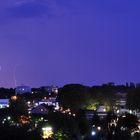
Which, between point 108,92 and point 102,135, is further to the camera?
point 108,92

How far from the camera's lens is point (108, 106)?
103438 millimetres

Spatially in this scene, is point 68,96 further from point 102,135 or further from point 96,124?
point 102,135

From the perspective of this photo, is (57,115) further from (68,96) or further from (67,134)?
(68,96)

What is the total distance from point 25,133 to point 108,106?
87549 mm

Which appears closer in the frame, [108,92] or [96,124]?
[96,124]

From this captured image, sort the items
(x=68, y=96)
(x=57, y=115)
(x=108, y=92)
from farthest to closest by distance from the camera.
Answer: (x=108, y=92)
(x=68, y=96)
(x=57, y=115)

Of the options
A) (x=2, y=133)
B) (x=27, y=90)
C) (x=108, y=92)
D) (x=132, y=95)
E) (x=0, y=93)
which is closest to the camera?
(x=2, y=133)

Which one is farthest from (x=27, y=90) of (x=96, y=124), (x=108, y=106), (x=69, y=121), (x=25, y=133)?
(x=25, y=133)

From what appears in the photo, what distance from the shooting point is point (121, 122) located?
5388cm

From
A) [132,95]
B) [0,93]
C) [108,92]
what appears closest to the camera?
[132,95]

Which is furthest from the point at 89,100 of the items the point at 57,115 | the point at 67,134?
the point at 67,134

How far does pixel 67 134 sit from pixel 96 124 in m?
17.8

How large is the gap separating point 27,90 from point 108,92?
79.7m

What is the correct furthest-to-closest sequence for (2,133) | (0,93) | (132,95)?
(0,93)
(132,95)
(2,133)
